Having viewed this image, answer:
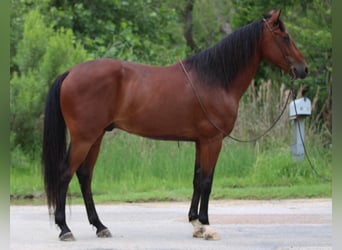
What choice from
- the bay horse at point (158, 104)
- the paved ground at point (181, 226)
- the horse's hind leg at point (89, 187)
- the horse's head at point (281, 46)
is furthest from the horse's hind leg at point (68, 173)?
the horse's head at point (281, 46)

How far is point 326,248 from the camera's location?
530 centimetres

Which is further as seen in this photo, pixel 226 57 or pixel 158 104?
pixel 226 57

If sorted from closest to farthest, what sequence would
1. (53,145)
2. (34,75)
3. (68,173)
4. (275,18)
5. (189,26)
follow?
(68,173)
(53,145)
(275,18)
(34,75)
(189,26)

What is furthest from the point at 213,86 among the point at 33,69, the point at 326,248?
the point at 33,69

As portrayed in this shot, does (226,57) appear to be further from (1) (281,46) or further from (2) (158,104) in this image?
(2) (158,104)

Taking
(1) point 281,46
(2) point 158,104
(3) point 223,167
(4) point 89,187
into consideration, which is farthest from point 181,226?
(3) point 223,167

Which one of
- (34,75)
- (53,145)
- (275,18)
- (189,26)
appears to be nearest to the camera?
(53,145)

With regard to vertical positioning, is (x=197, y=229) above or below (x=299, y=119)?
below

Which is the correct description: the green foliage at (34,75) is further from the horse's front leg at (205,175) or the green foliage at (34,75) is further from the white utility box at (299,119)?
the horse's front leg at (205,175)

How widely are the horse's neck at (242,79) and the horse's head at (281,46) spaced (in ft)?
0.67

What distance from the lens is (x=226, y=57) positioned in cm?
610

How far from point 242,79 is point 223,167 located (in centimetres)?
505

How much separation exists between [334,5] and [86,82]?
4.49 m

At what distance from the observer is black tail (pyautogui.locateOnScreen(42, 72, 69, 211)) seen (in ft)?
19.2
